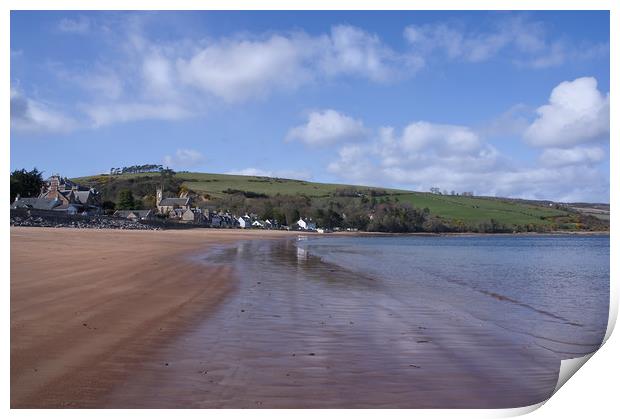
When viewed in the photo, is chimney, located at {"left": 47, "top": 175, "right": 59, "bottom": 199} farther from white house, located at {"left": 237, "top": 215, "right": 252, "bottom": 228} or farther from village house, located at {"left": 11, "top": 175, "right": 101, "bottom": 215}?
white house, located at {"left": 237, "top": 215, "right": 252, "bottom": 228}

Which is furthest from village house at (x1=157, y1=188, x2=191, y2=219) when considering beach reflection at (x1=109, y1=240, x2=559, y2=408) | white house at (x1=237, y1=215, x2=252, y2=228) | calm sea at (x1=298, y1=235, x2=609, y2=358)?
beach reflection at (x1=109, y1=240, x2=559, y2=408)

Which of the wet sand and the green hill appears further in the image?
the green hill

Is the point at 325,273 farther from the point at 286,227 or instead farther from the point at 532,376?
the point at 286,227

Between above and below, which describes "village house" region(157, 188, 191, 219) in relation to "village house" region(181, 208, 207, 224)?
above

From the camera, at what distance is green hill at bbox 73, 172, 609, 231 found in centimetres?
6444

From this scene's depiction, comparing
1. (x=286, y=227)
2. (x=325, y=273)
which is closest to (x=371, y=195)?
(x=286, y=227)

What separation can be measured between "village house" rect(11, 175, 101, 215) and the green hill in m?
9.58

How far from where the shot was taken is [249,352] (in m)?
5.20

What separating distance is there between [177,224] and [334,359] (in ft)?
201

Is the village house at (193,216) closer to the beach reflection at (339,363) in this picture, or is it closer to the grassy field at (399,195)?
the grassy field at (399,195)

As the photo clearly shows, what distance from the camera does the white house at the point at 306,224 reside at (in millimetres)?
90919

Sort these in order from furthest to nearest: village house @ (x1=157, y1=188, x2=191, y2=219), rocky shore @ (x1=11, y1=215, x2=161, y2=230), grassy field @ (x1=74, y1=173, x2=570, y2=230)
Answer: village house @ (x1=157, y1=188, x2=191, y2=219) → grassy field @ (x1=74, y1=173, x2=570, y2=230) → rocky shore @ (x1=11, y1=215, x2=161, y2=230)

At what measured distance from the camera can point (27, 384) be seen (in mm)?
3912

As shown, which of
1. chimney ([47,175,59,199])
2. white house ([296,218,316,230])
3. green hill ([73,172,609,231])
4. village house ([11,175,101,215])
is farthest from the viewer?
white house ([296,218,316,230])
